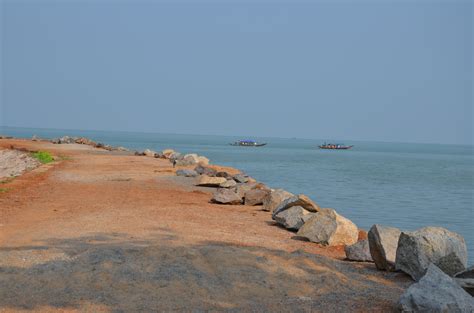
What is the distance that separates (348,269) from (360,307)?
1.92m

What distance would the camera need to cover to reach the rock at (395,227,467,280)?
8250 mm

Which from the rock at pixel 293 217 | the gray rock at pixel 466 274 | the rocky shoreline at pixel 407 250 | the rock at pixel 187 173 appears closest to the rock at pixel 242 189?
the rocky shoreline at pixel 407 250

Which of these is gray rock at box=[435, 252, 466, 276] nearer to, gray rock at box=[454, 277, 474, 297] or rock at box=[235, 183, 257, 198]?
gray rock at box=[454, 277, 474, 297]

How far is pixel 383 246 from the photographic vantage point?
9109 mm

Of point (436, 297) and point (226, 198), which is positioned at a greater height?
point (436, 297)

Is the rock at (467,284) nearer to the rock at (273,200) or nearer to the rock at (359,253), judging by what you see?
the rock at (359,253)

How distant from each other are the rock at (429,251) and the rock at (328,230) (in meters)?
2.97

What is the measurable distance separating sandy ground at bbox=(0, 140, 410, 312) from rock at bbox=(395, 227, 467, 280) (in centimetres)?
29

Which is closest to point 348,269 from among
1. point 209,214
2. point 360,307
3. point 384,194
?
point 360,307

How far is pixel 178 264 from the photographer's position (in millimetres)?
8414

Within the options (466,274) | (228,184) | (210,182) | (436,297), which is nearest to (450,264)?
(466,274)

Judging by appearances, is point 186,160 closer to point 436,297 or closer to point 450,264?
point 450,264

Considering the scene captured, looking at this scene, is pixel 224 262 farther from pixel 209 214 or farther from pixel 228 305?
pixel 209 214

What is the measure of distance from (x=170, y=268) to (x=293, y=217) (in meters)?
5.42
